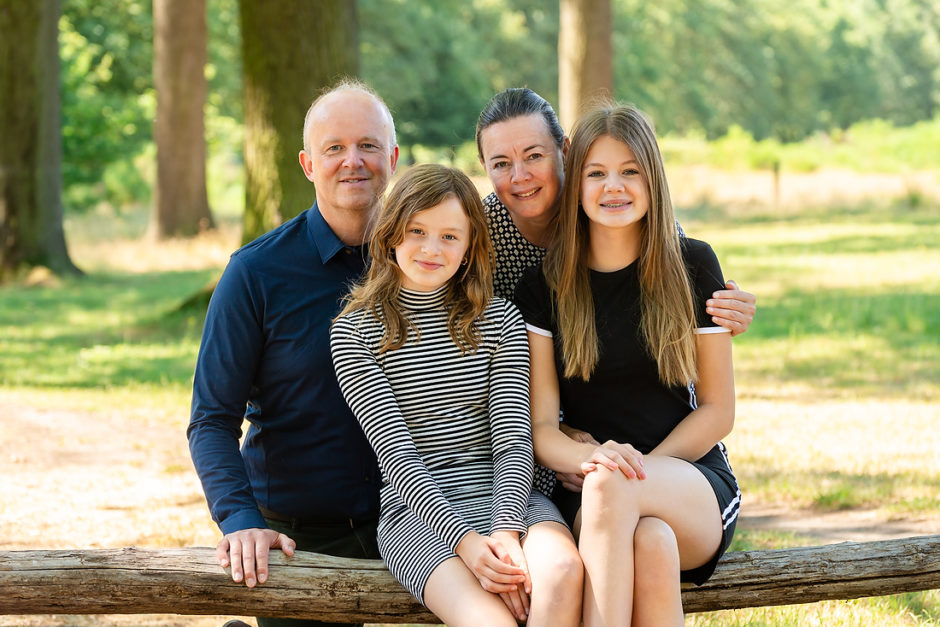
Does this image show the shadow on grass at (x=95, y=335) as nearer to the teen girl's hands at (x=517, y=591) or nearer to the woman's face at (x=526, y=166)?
the woman's face at (x=526, y=166)

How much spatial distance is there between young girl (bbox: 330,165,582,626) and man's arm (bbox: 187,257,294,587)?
37 cm

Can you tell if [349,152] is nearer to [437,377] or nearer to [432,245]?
[432,245]

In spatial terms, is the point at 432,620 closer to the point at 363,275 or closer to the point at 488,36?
the point at 363,275

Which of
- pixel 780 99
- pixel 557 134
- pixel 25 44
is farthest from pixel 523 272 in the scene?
pixel 780 99

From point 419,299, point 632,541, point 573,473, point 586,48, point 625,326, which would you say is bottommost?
point 632,541

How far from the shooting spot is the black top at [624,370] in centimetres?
337

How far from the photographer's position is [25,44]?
1390 cm

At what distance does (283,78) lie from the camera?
27.1 feet

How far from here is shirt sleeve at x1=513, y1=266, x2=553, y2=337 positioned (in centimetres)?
339

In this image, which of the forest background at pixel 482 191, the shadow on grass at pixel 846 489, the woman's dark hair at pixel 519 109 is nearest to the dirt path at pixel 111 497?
the forest background at pixel 482 191

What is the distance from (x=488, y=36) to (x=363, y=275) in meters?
38.2

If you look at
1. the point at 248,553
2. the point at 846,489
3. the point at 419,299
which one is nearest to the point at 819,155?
the point at 846,489

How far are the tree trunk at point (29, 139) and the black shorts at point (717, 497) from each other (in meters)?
A: 12.8

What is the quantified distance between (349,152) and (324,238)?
31 cm
